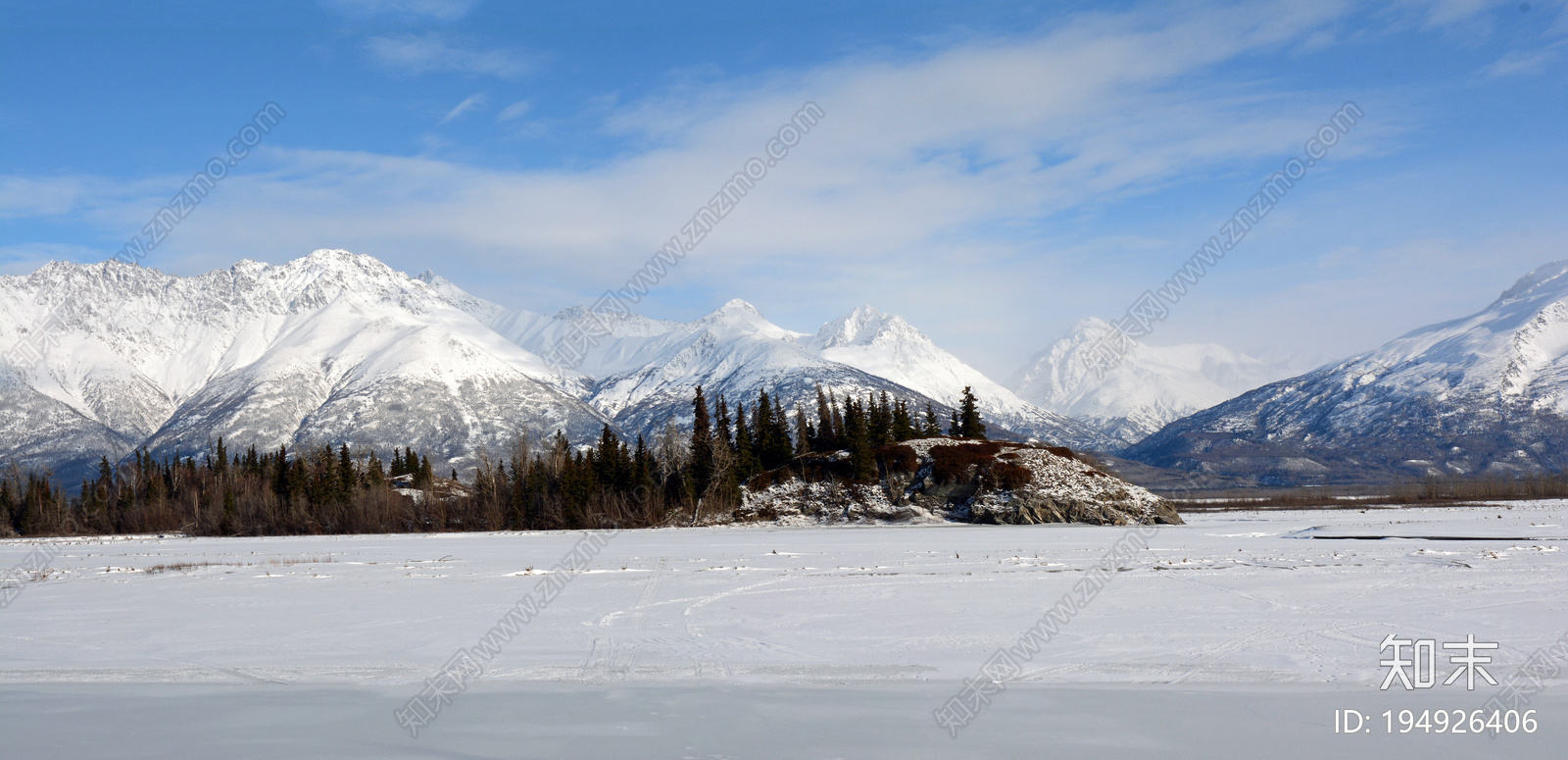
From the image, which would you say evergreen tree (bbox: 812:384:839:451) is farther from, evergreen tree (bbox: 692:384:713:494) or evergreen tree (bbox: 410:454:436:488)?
evergreen tree (bbox: 410:454:436:488)

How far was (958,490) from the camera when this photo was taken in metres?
87.3

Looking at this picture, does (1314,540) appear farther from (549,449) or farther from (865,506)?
(549,449)

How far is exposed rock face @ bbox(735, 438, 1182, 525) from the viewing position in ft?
269

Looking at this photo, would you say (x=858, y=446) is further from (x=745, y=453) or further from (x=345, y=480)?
(x=345, y=480)

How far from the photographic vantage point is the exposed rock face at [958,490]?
8206 cm

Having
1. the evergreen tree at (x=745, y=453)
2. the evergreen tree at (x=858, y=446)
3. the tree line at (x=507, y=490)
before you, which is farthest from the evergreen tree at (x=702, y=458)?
the evergreen tree at (x=858, y=446)

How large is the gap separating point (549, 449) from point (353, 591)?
7937 centimetres

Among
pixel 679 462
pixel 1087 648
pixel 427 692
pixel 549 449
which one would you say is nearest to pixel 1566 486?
pixel 679 462

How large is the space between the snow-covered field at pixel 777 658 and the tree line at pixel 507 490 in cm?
5664

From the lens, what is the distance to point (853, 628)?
73.0 ft

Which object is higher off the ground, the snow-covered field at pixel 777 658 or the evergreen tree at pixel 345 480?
the evergreen tree at pixel 345 480

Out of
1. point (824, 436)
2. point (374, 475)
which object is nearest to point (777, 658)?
point (824, 436)

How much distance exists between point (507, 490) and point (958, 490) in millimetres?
48915

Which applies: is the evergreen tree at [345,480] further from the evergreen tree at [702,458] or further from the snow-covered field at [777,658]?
the snow-covered field at [777,658]
